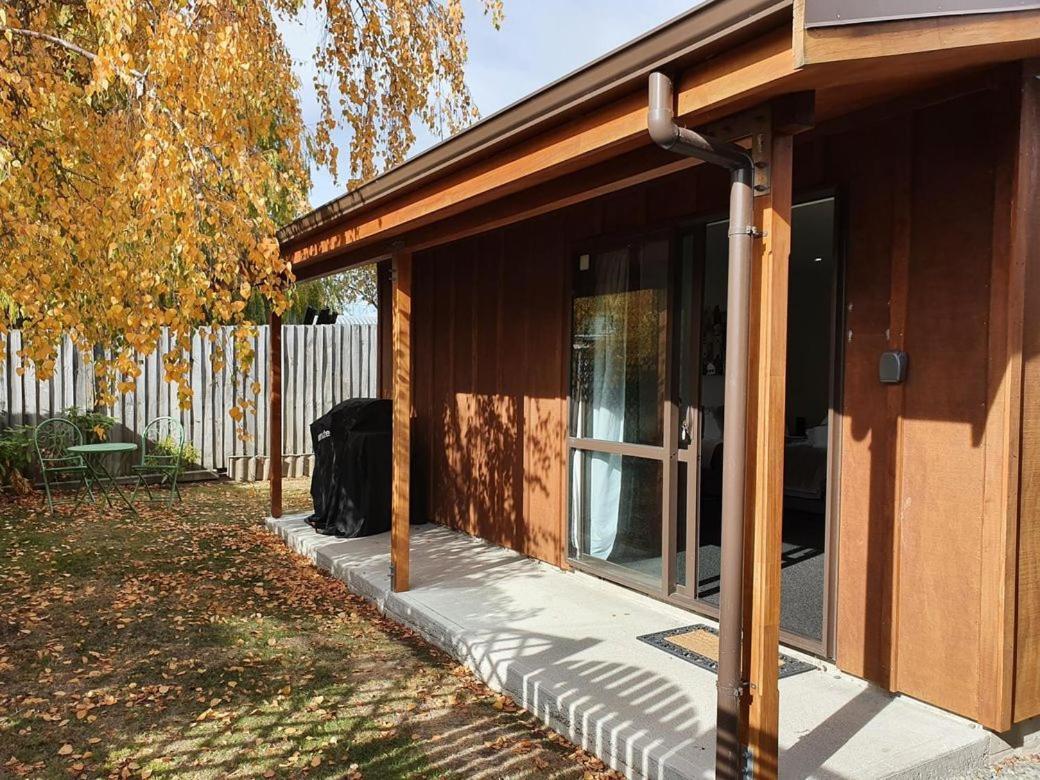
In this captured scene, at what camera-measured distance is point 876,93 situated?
244 cm

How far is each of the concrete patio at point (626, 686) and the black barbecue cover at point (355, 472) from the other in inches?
41.6

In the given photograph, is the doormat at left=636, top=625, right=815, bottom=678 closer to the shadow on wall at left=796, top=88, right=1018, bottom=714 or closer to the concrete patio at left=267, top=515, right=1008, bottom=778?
the concrete patio at left=267, top=515, right=1008, bottom=778

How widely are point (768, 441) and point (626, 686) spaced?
51.3 inches

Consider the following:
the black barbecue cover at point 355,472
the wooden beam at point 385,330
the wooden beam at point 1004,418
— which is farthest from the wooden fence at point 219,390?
the wooden beam at point 1004,418

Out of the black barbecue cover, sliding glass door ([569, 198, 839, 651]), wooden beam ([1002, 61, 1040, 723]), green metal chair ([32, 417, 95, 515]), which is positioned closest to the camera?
wooden beam ([1002, 61, 1040, 723])

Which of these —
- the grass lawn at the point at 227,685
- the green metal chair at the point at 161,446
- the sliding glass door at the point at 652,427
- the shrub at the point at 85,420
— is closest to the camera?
the grass lawn at the point at 227,685

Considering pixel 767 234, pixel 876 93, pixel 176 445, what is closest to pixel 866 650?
pixel 767 234

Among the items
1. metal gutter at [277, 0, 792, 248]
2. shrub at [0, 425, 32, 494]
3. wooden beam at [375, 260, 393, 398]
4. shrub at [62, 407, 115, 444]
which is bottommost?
shrub at [0, 425, 32, 494]

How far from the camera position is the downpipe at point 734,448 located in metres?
2.20

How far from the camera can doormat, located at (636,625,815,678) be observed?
3160 mm

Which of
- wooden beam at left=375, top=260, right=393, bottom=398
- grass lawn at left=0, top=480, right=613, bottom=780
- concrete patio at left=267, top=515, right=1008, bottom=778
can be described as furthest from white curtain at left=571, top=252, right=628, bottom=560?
wooden beam at left=375, top=260, right=393, bottom=398

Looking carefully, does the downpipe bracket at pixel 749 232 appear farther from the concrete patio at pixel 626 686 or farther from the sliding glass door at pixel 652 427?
the concrete patio at pixel 626 686

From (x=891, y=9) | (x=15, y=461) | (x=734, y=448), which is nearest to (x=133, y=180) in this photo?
(x=734, y=448)

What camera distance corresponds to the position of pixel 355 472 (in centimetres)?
583
